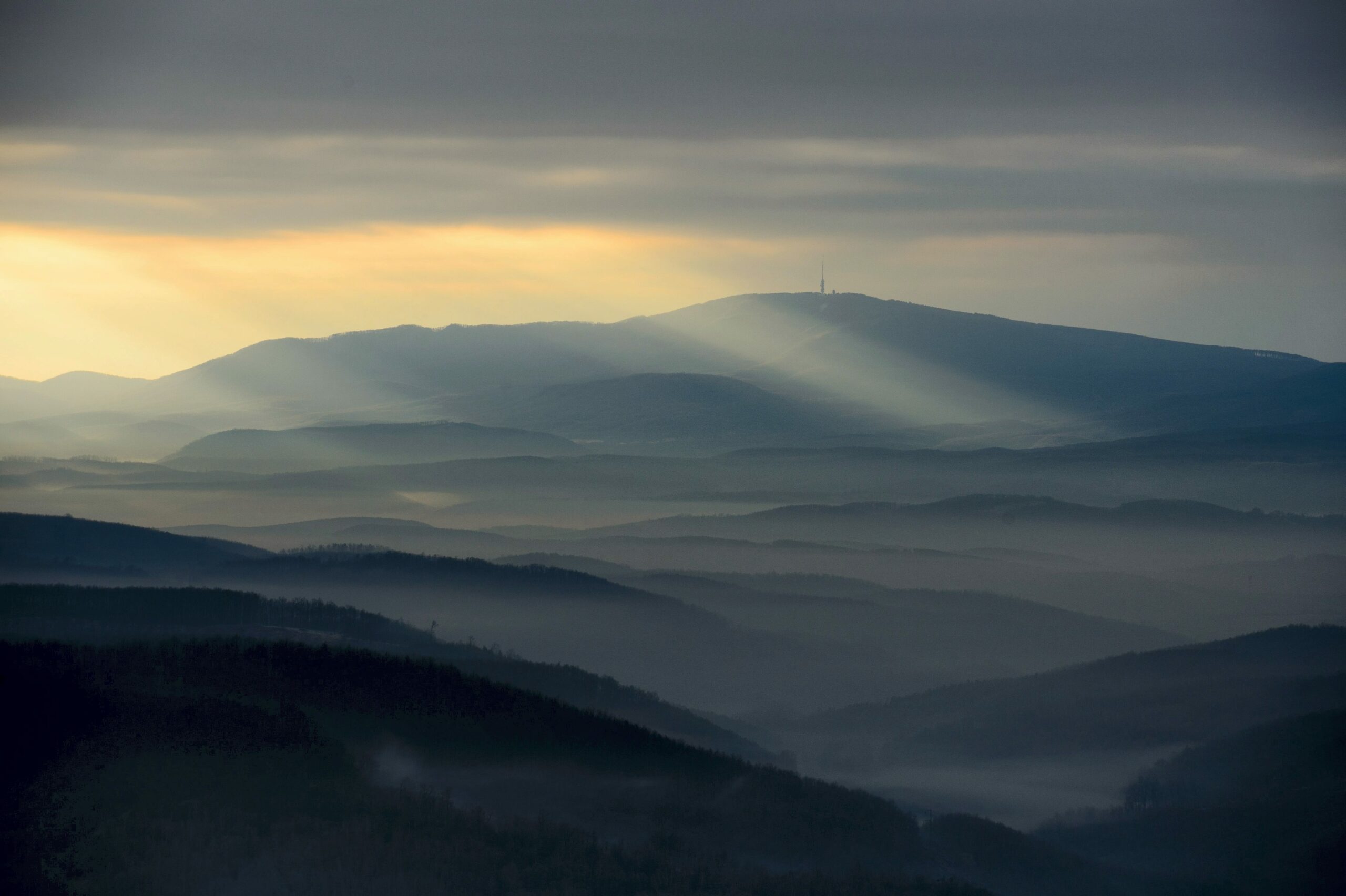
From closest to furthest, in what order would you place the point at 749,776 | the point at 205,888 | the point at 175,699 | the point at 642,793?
the point at 205,888, the point at 175,699, the point at 642,793, the point at 749,776

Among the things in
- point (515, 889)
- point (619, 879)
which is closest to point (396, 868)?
point (515, 889)

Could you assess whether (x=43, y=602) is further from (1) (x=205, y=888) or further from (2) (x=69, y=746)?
(1) (x=205, y=888)

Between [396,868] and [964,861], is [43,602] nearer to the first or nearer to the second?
[396,868]

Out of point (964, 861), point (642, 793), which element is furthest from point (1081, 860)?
point (642, 793)

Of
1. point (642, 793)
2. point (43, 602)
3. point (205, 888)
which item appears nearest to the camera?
point (205, 888)

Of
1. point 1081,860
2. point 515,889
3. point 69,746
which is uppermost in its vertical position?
point 69,746

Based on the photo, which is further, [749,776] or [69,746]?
[749,776]

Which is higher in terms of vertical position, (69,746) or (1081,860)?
(69,746)
